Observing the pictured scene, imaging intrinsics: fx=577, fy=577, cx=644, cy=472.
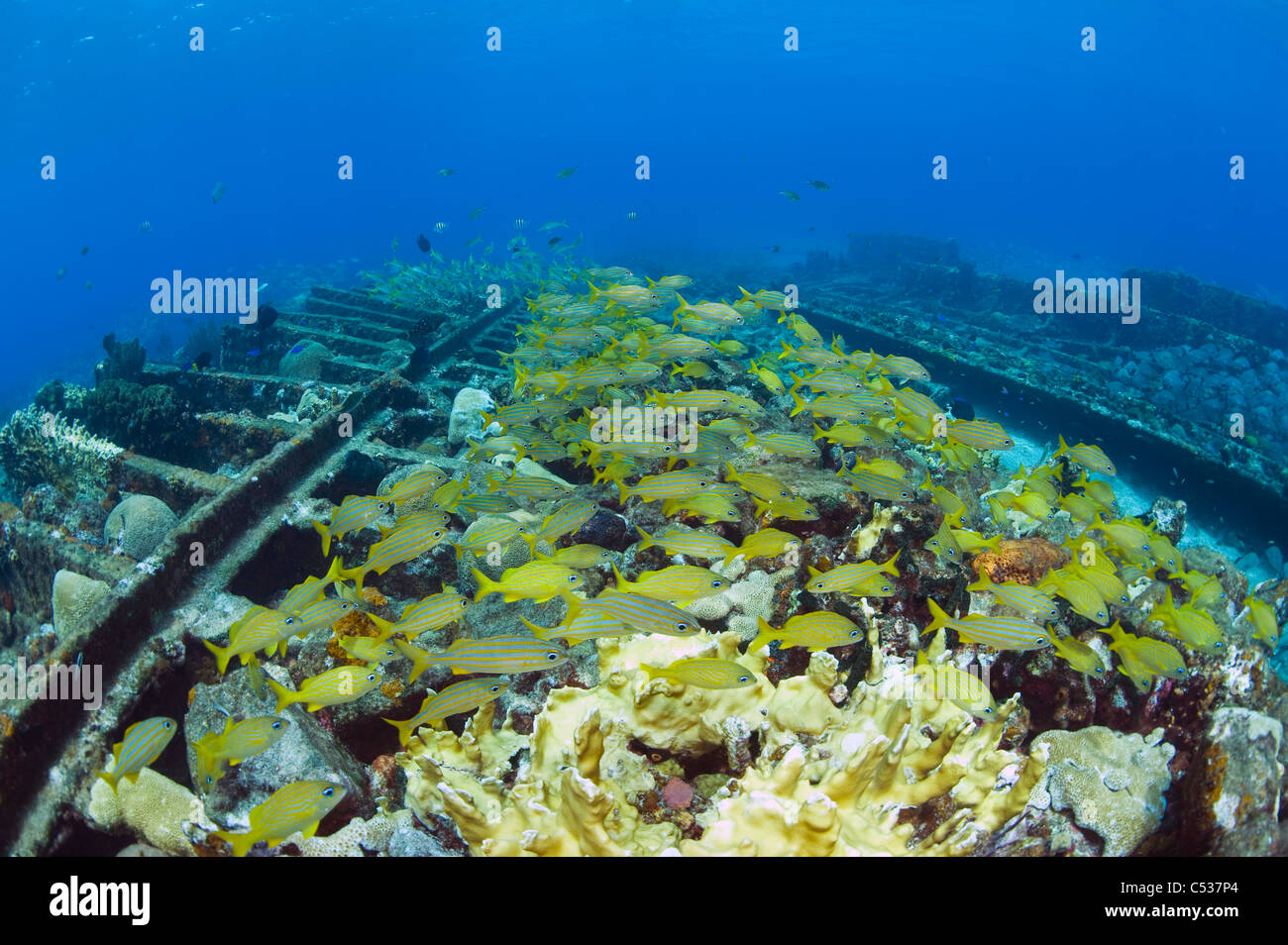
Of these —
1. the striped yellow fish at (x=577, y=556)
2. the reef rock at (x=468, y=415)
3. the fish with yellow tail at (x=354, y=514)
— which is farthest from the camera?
the reef rock at (x=468, y=415)

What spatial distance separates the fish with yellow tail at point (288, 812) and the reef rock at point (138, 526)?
4.41 m

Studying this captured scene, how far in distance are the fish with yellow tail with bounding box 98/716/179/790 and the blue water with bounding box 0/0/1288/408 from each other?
128ft

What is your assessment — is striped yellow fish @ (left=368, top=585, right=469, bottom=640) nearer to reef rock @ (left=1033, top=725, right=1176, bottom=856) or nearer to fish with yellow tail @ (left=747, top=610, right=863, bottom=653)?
fish with yellow tail @ (left=747, top=610, right=863, bottom=653)

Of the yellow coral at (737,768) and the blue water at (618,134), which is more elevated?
the blue water at (618,134)

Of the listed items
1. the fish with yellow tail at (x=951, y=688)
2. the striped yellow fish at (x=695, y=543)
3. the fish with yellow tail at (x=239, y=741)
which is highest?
the striped yellow fish at (x=695, y=543)

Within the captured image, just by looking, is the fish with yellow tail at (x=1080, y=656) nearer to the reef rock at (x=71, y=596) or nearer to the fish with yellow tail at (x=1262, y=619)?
the fish with yellow tail at (x=1262, y=619)

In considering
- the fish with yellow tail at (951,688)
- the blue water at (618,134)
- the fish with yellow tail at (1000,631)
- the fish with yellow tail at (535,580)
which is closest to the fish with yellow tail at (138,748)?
the fish with yellow tail at (535,580)

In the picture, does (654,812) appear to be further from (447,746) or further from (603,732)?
(447,746)

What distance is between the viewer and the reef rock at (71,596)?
4.85m

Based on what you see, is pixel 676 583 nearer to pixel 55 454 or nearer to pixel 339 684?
pixel 339 684

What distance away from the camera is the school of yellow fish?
3043 millimetres
